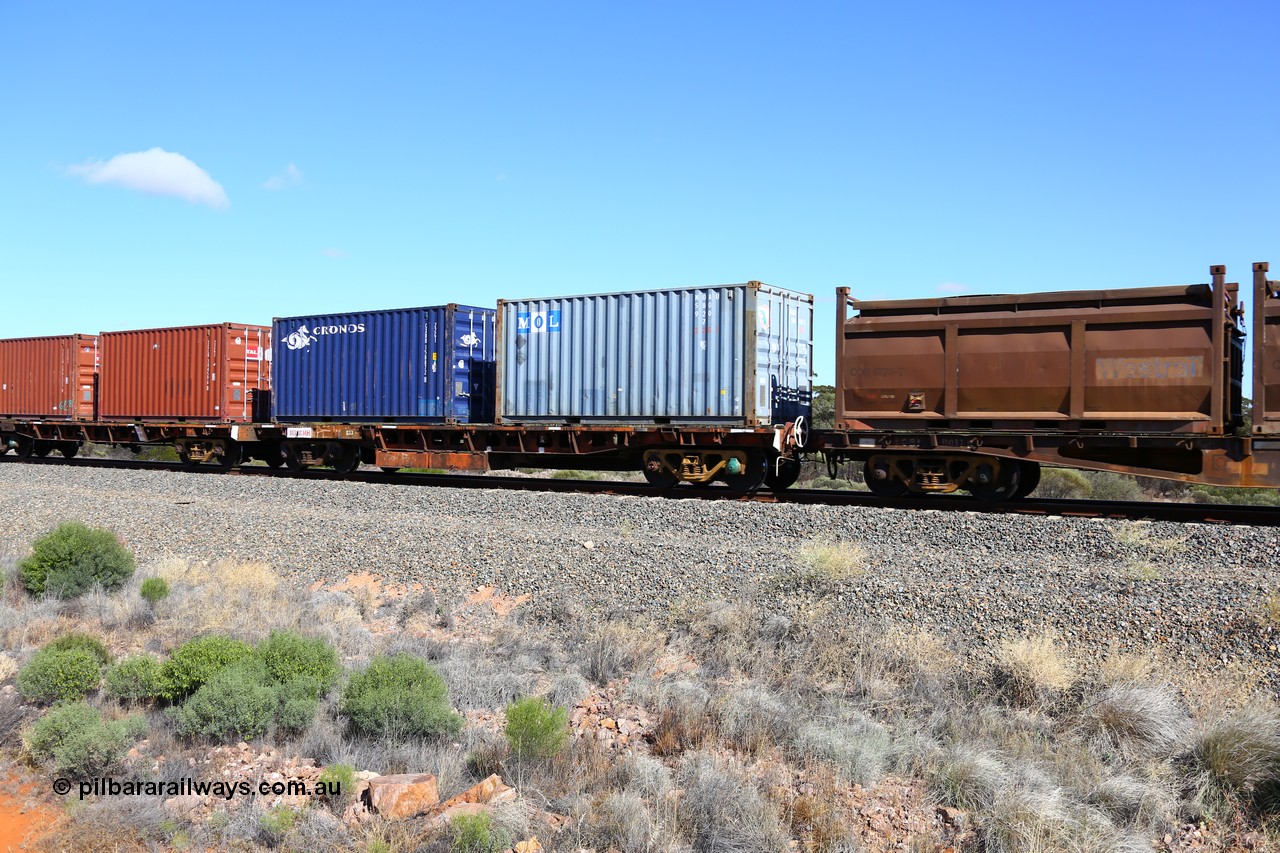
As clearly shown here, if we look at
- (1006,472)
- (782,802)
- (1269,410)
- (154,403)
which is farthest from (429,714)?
(154,403)

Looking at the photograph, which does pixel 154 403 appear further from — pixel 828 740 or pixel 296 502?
pixel 828 740

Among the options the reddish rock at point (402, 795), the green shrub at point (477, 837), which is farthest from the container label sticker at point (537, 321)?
the green shrub at point (477, 837)

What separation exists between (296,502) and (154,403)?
1086 centimetres

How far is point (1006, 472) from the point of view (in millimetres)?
13570

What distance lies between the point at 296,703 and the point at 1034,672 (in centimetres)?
507

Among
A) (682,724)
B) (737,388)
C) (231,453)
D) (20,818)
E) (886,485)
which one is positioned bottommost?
(20,818)

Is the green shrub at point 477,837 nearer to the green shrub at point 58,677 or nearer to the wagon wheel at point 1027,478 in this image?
the green shrub at point 58,677

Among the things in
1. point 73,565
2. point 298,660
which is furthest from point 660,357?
point 298,660

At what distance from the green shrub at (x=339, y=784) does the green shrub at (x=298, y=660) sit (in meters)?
1.40

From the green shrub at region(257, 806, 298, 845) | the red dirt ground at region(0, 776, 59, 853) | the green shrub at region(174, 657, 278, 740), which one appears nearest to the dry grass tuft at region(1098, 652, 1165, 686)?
the green shrub at region(257, 806, 298, 845)

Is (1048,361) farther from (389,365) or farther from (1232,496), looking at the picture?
(389,365)

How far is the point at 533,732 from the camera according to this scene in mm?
5711

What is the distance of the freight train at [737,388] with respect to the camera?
1227cm

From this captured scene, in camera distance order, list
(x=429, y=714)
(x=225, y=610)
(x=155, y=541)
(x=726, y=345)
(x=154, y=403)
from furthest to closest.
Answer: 1. (x=154, y=403)
2. (x=726, y=345)
3. (x=155, y=541)
4. (x=225, y=610)
5. (x=429, y=714)
